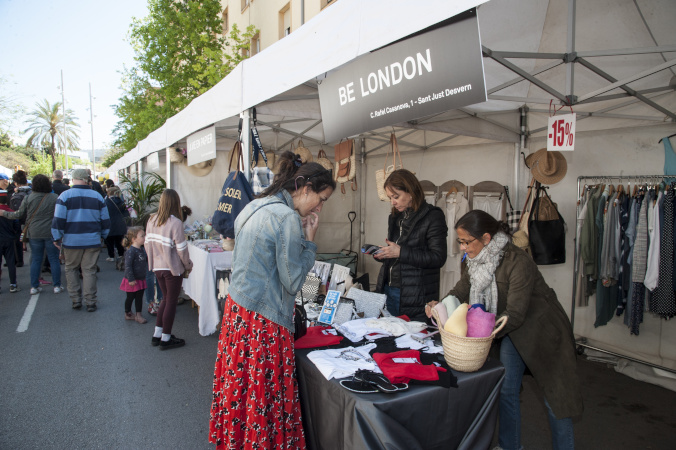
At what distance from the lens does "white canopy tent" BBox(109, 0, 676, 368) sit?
2271mm

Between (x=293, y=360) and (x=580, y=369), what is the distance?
3.52 m

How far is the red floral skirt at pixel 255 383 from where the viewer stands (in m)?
1.77

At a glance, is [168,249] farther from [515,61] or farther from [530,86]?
[530,86]

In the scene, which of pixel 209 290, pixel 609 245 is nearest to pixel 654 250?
pixel 609 245

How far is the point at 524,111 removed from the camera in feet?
14.5

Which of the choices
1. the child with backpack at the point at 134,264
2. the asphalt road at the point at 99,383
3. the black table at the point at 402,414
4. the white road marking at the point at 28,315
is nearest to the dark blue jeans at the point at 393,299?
the black table at the point at 402,414

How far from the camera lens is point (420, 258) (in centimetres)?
280

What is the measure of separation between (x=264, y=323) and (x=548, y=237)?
352cm

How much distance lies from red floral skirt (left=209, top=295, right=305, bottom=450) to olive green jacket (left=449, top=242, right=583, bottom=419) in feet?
3.80

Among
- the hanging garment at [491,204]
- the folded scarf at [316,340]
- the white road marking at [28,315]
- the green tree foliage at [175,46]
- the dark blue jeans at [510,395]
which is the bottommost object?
the white road marking at [28,315]

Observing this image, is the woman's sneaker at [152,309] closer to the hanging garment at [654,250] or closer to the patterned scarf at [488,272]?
the patterned scarf at [488,272]

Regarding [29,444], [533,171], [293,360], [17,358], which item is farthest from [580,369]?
[17,358]

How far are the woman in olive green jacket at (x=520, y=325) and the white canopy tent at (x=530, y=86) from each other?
1.18m

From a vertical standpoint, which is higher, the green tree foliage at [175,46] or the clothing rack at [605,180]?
the green tree foliage at [175,46]
